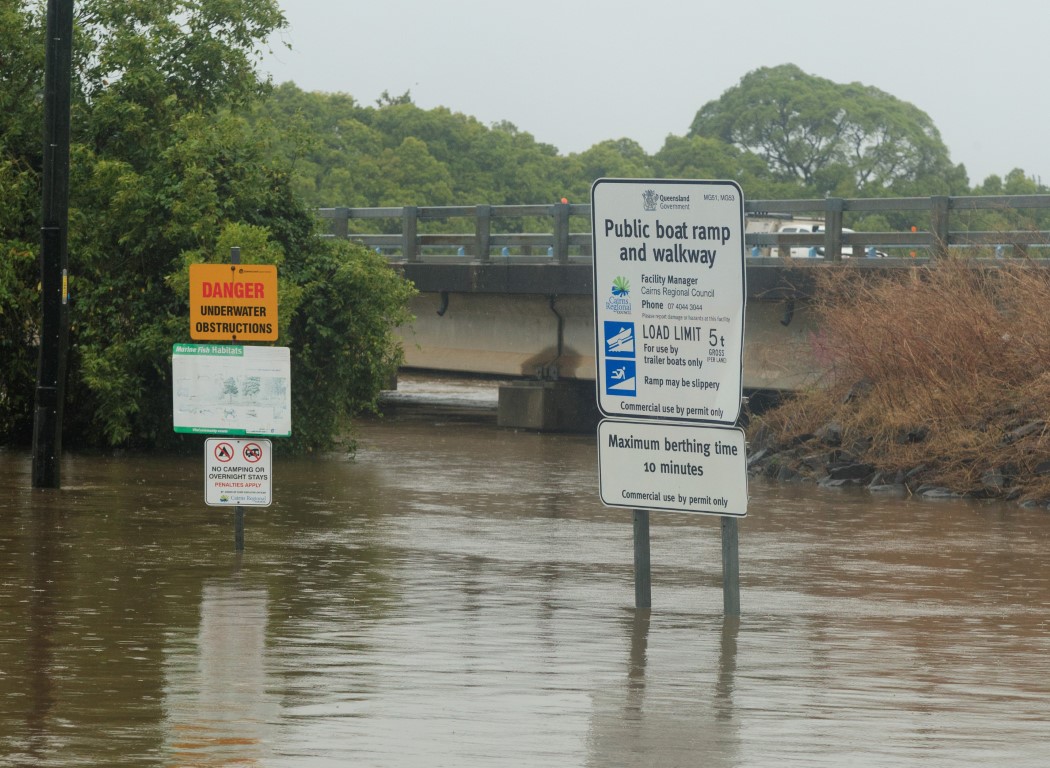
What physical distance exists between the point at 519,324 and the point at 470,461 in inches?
381

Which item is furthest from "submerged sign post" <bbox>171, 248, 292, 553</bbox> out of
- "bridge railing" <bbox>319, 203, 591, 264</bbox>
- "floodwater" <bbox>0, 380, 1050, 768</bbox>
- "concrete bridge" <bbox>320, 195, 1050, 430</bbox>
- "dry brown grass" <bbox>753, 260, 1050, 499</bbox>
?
"bridge railing" <bbox>319, 203, 591, 264</bbox>

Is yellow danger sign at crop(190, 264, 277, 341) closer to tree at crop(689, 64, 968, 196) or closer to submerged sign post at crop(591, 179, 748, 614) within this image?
submerged sign post at crop(591, 179, 748, 614)

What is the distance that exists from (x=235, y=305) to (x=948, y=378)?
40.2 feet

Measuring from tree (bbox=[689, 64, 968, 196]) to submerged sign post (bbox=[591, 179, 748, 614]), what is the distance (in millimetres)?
95479

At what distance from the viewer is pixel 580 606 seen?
10.8m

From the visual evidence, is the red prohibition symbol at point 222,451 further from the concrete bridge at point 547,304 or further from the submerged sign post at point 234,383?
the concrete bridge at point 547,304

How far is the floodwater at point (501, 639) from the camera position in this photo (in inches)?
261

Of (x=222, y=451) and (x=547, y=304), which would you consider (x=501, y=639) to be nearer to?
(x=222, y=451)

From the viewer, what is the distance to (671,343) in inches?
389

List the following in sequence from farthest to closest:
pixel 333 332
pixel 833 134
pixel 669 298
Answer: pixel 833 134 < pixel 333 332 < pixel 669 298

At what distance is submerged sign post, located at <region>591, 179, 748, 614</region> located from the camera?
9734mm

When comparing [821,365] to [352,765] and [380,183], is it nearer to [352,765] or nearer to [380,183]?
[352,765]

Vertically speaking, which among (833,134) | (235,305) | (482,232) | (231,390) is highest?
(833,134)

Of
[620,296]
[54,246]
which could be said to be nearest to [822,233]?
[54,246]
